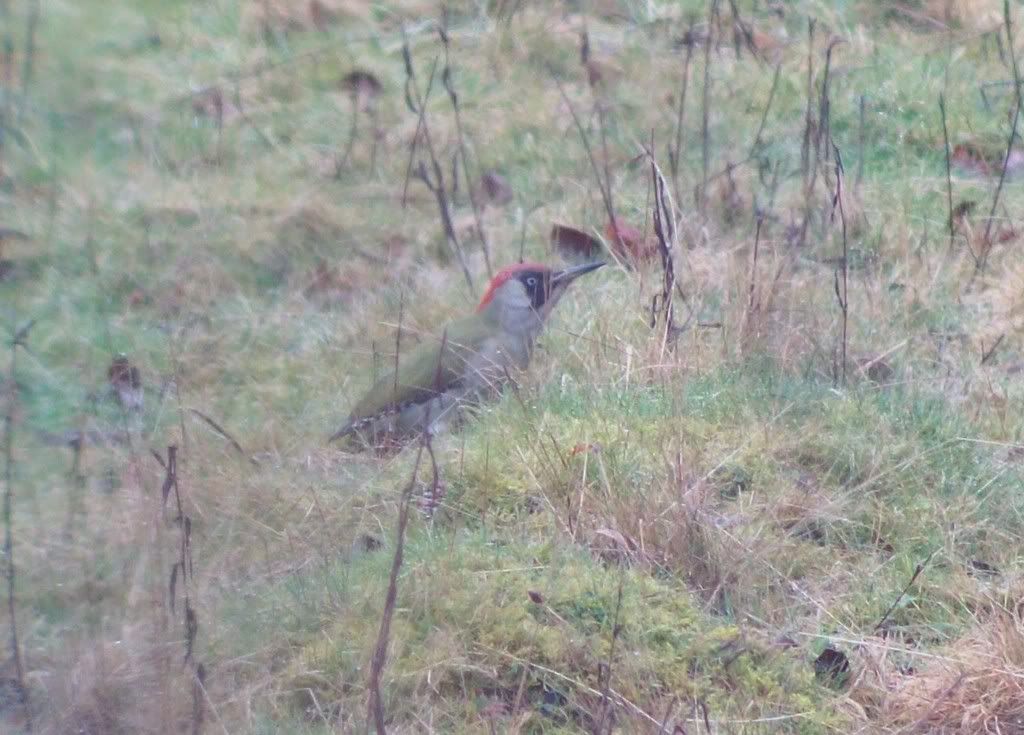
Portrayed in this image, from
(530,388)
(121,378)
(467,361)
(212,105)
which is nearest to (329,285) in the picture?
(121,378)

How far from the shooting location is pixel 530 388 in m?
4.59

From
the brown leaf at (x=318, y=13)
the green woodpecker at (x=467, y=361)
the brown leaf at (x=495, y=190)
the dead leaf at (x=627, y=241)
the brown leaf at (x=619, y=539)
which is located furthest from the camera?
the brown leaf at (x=318, y=13)

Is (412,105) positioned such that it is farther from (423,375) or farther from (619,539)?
(619,539)

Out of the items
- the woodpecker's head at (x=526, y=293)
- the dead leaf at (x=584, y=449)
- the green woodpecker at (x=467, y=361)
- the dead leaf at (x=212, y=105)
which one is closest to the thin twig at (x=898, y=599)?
the dead leaf at (x=584, y=449)

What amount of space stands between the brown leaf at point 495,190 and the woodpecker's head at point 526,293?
1259mm

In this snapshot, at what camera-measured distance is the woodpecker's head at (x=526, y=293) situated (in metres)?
5.11

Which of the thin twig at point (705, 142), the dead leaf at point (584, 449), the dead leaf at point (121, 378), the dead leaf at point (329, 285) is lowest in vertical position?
the dead leaf at point (121, 378)

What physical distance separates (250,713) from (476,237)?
10.7ft

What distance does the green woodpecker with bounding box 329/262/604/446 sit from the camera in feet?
15.8

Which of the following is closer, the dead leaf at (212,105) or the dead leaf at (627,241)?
the dead leaf at (627,241)

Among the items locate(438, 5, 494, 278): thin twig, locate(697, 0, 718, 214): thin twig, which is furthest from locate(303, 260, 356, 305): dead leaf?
locate(697, 0, 718, 214): thin twig

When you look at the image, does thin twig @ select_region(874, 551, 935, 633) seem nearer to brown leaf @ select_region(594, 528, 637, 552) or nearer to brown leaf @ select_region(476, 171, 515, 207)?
brown leaf @ select_region(594, 528, 637, 552)

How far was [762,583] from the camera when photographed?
362 cm

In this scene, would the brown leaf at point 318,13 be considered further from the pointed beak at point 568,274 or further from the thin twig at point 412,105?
the pointed beak at point 568,274
